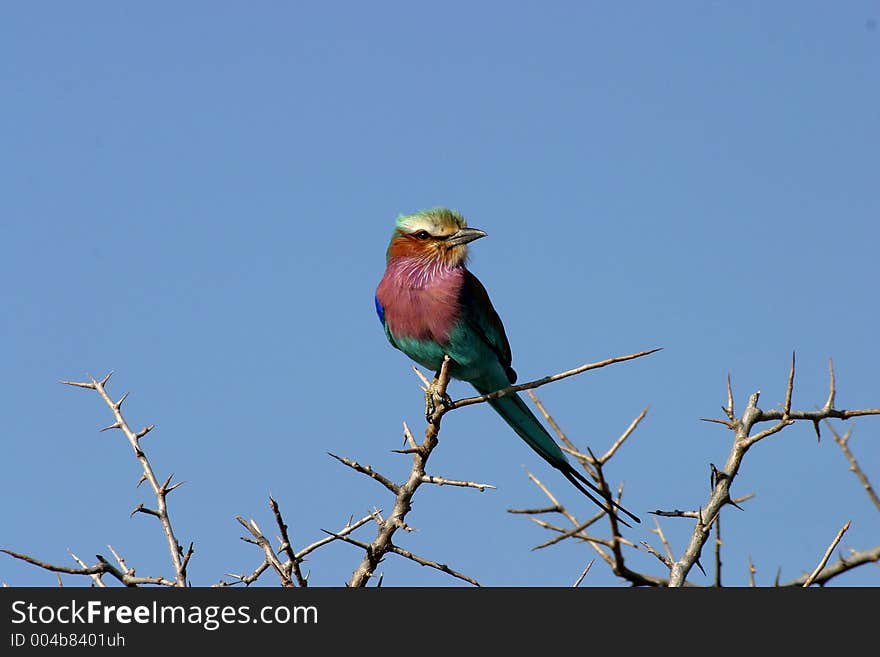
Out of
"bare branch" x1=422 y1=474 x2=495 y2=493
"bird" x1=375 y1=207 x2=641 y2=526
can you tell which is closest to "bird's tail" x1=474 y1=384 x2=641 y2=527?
"bird" x1=375 y1=207 x2=641 y2=526

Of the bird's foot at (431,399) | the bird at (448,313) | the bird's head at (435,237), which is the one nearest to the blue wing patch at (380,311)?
the bird at (448,313)

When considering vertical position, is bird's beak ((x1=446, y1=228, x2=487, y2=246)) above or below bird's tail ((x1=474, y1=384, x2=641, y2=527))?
above

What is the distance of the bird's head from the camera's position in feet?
22.2

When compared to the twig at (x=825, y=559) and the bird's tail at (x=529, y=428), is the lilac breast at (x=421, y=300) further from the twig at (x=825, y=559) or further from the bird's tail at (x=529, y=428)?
the twig at (x=825, y=559)

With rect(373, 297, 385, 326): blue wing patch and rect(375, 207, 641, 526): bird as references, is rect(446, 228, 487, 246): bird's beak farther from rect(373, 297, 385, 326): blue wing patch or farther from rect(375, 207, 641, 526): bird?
rect(373, 297, 385, 326): blue wing patch

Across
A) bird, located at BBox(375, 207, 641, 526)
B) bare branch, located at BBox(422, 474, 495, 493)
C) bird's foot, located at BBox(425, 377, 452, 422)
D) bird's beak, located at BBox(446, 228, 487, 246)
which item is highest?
bird's beak, located at BBox(446, 228, 487, 246)

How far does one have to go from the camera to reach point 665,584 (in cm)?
305

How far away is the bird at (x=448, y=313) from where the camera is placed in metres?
6.48

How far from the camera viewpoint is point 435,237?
6820 millimetres

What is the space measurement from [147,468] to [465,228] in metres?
2.79

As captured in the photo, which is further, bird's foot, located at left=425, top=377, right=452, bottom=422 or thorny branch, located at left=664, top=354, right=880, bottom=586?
bird's foot, located at left=425, top=377, right=452, bottom=422
